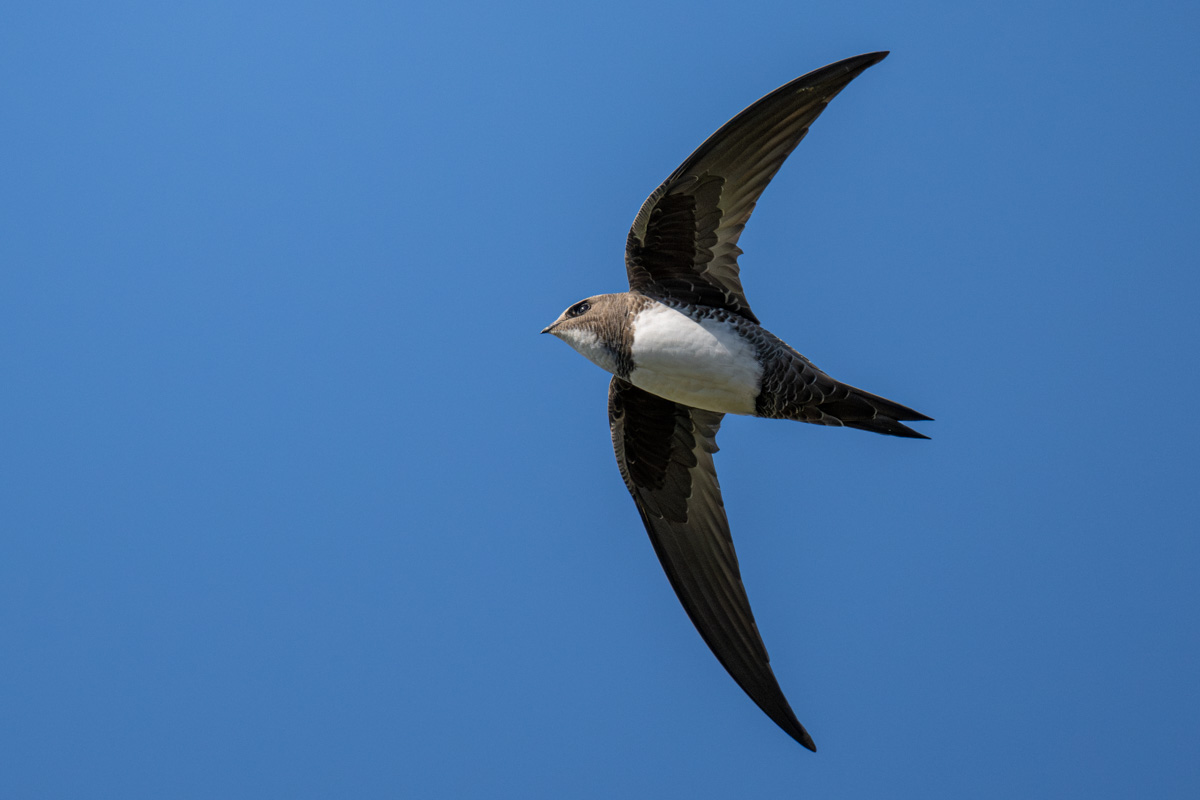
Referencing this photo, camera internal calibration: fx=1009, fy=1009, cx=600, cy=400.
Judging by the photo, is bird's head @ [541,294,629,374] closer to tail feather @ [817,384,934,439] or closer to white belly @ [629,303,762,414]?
white belly @ [629,303,762,414]

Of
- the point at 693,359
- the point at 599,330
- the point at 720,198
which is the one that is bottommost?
the point at 693,359

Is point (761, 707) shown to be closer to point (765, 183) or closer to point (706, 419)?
point (706, 419)

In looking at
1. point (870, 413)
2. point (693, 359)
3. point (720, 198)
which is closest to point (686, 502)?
point (693, 359)

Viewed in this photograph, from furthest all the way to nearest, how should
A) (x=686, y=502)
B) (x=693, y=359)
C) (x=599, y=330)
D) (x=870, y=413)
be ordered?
1. (x=686, y=502)
2. (x=599, y=330)
3. (x=693, y=359)
4. (x=870, y=413)

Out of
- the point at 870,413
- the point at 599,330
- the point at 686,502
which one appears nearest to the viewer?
the point at 870,413

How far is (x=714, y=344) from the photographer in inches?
132

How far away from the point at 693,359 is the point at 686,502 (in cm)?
75

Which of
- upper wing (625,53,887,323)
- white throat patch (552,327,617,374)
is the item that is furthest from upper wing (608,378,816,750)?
upper wing (625,53,887,323)

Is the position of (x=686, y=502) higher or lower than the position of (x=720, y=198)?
lower

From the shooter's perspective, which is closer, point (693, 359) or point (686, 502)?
point (693, 359)

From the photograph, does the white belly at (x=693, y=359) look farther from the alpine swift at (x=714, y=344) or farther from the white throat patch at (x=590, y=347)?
the white throat patch at (x=590, y=347)

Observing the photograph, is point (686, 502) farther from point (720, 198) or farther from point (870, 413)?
point (720, 198)

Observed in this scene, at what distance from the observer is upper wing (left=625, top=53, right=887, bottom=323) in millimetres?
3143

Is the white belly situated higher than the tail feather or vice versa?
the white belly
